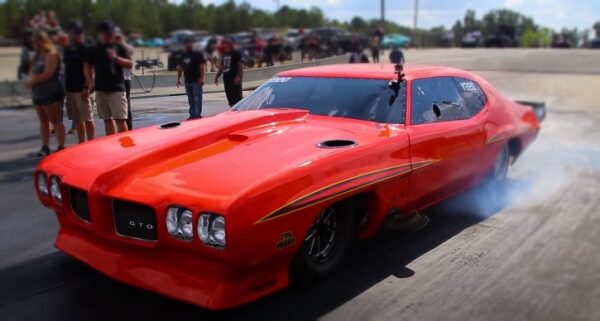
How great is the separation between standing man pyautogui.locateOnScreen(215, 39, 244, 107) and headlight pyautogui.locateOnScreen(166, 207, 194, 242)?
9.70 feet

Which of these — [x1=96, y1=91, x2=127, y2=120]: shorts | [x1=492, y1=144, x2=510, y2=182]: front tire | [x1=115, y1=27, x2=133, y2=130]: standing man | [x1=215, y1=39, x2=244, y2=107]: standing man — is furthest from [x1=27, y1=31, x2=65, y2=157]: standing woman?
[x1=492, y1=144, x2=510, y2=182]: front tire

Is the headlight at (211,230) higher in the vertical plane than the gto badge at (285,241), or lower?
higher

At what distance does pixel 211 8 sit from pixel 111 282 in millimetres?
30803

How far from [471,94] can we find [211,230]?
312 cm

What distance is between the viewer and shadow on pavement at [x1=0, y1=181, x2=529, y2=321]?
9.98 feet

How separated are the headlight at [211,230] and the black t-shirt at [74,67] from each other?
17.0ft

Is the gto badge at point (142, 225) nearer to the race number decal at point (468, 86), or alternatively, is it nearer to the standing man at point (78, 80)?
the race number decal at point (468, 86)

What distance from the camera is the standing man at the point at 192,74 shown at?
561 cm

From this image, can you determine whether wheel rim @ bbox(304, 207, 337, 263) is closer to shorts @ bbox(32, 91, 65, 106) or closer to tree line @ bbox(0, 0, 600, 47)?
shorts @ bbox(32, 91, 65, 106)

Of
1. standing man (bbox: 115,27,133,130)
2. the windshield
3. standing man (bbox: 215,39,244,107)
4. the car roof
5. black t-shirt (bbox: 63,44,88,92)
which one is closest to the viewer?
the windshield

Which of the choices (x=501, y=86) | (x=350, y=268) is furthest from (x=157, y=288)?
(x=501, y=86)

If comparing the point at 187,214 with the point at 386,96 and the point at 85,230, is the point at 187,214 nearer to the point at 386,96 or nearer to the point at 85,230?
the point at 85,230

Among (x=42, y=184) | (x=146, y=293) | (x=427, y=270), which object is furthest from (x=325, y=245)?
(x=42, y=184)

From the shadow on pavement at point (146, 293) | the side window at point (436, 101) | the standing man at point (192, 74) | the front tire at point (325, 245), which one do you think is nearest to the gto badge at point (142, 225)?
the shadow on pavement at point (146, 293)
